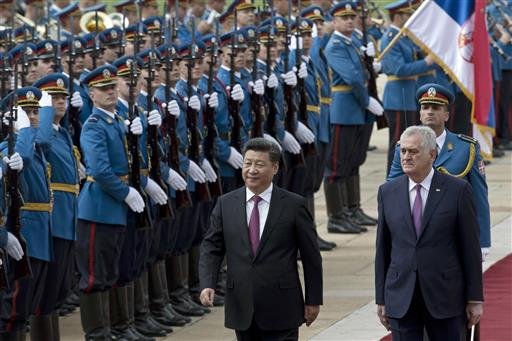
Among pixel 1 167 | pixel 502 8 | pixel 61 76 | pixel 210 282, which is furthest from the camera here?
pixel 502 8

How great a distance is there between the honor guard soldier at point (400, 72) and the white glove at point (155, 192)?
579 centimetres

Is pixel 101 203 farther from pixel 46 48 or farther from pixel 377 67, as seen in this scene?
pixel 377 67

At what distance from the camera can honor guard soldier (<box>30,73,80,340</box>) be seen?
1158cm

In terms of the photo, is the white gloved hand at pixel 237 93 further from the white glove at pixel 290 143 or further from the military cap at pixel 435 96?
the military cap at pixel 435 96

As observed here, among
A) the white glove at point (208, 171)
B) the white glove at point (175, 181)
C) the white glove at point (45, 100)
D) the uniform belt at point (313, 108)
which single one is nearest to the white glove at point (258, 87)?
the white glove at point (208, 171)

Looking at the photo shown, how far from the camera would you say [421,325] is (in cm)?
1000

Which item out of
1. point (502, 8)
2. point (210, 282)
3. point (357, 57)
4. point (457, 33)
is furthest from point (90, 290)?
point (502, 8)

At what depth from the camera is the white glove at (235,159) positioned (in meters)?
14.5

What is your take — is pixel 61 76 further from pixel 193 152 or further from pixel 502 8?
pixel 502 8

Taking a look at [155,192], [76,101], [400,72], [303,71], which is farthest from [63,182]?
[400,72]

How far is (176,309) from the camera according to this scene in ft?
45.3

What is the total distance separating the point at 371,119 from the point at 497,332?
524 cm

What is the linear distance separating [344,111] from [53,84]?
593 centimetres

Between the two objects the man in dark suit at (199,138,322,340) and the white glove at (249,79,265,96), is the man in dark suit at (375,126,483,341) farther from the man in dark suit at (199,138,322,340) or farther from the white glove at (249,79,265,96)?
the white glove at (249,79,265,96)
